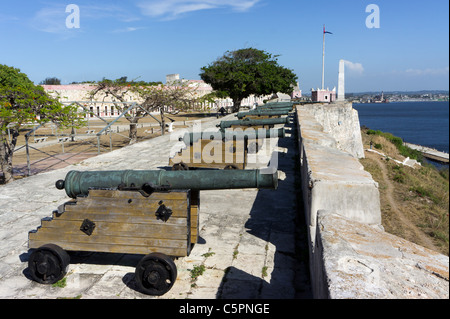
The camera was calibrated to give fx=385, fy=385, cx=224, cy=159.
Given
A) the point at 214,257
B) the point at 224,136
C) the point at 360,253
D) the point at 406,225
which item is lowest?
the point at 406,225

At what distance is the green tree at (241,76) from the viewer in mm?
31047

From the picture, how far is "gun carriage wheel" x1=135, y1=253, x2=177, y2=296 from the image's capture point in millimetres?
3121

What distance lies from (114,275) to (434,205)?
530 inches

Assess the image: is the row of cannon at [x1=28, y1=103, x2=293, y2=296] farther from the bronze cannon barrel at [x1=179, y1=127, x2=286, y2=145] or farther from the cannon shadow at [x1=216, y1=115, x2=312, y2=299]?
the bronze cannon barrel at [x1=179, y1=127, x2=286, y2=145]

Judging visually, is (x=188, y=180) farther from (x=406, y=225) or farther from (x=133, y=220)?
(x=406, y=225)

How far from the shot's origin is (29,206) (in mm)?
5551

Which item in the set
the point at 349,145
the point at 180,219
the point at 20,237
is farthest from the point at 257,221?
the point at 349,145

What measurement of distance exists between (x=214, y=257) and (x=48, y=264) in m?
1.48

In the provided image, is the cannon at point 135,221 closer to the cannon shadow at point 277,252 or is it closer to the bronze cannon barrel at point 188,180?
the bronze cannon barrel at point 188,180

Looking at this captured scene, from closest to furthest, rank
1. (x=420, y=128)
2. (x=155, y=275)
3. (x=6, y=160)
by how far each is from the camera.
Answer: (x=155, y=275)
(x=6, y=160)
(x=420, y=128)

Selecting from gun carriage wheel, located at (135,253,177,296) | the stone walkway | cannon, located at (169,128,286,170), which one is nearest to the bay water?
the stone walkway

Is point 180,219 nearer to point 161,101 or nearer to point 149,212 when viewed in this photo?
point 149,212

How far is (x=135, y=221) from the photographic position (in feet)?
10.8

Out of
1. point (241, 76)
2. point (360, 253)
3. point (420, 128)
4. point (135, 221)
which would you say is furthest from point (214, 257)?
point (420, 128)
